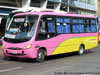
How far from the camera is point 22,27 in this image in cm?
1186

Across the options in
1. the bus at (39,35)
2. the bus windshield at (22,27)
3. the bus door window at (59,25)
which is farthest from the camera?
the bus door window at (59,25)

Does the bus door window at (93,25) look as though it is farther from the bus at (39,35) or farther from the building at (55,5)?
the building at (55,5)

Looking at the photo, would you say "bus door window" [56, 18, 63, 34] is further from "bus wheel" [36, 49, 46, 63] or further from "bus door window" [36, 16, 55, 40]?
"bus wheel" [36, 49, 46, 63]

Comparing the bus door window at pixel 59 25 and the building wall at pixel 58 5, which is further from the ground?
the building wall at pixel 58 5

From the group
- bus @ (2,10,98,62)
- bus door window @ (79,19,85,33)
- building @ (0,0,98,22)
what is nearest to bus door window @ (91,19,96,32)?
bus door window @ (79,19,85,33)

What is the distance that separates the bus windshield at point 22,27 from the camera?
11592 mm

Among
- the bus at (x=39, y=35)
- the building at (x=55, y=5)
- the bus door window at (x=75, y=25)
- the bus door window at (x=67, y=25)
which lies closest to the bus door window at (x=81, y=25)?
the bus door window at (x=75, y=25)

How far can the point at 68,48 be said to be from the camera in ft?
47.3

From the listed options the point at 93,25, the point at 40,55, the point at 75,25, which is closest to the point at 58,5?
the point at 93,25

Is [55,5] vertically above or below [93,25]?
above

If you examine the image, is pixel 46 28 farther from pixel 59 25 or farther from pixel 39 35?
pixel 59 25

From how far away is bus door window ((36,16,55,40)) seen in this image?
A: 11938 millimetres

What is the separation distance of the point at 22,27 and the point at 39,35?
100cm

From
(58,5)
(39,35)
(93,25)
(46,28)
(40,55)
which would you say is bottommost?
(40,55)
